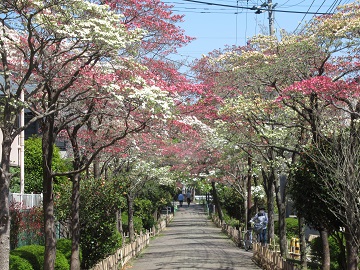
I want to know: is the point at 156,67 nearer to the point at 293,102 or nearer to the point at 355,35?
the point at 293,102

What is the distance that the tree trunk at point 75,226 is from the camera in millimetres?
15775

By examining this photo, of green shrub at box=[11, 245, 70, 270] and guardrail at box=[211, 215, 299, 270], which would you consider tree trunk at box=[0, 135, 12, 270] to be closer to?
green shrub at box=[11, 245, 70, 270]

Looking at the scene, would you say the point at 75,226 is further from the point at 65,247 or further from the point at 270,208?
the point at 270,208

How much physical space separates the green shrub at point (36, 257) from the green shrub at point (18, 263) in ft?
1.71

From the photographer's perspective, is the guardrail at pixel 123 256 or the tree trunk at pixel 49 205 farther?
the guardrail at pixel 123 256

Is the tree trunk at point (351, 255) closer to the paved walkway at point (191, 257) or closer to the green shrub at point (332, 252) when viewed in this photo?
the green shrub at point (332, 252)

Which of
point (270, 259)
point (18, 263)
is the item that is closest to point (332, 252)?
point (270, 259)

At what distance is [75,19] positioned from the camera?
10.9 m

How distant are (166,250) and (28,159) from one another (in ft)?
24.6

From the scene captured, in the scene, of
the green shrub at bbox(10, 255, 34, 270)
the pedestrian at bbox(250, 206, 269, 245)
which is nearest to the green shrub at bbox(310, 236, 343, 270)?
the pedestrian at bbox(250, 206, 269, 245)

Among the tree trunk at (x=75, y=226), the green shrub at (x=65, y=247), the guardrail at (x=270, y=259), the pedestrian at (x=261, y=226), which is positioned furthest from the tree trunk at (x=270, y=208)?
the tree trunk at (x=75, y=226)

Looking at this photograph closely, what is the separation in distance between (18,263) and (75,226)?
12.4 feet

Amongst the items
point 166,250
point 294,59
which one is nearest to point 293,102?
point 294,59

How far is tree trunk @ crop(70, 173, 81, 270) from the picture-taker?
51.8ft
